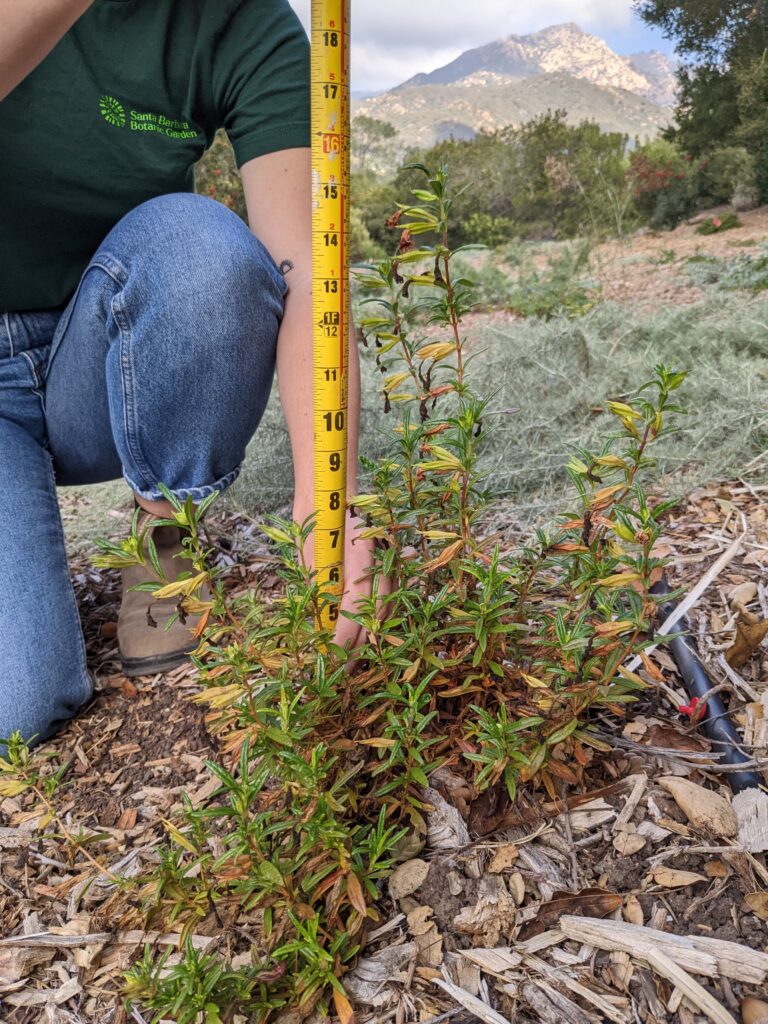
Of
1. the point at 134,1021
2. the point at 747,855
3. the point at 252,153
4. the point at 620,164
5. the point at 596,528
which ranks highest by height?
the point at 620,164

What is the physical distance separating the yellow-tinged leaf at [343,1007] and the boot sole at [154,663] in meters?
1.18

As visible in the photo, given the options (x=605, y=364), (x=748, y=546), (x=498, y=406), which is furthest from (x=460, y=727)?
(x=605, y=364)

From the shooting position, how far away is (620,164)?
11.9 metres

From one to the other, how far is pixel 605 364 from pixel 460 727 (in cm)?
285

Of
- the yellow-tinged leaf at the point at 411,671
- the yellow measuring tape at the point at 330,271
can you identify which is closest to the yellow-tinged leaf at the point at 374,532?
the yellow measuring tape at the point at 330,271

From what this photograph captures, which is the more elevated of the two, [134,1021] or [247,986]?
[247,986]

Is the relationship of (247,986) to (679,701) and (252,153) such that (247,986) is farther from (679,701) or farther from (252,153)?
(252,153)

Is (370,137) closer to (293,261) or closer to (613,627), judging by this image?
(293,261)

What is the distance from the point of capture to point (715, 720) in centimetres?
137

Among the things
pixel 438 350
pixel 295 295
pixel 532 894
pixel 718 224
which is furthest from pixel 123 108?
pixel 718 224

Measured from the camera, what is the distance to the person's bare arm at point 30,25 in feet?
4.87

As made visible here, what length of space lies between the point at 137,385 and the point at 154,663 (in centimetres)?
79

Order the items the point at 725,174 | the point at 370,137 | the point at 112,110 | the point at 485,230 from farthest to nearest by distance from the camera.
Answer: the point at 370,137
the point at 485,230
the point at 725,174
the point at 112,110

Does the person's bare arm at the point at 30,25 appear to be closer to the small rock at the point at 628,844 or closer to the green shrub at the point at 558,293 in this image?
the small rock at the point at 628,844
